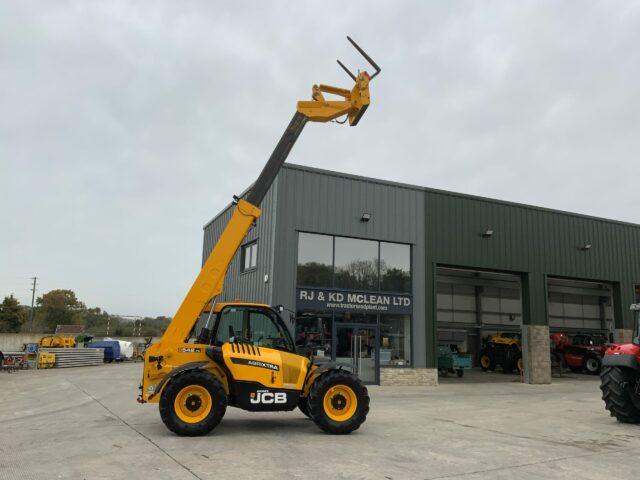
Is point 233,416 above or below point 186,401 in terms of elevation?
below

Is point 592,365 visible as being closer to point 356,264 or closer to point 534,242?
point 534,242

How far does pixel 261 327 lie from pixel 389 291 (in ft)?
33.7

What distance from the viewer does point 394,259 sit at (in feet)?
60.8

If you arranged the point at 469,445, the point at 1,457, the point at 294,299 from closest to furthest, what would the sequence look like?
the point at 1,457 → the point at 469,445 → the point at 294,299

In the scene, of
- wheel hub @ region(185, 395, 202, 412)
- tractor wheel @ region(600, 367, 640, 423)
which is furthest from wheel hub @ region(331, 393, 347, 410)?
tractor wheel @ region(600, 367, 640, 423)

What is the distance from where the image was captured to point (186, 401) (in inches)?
304

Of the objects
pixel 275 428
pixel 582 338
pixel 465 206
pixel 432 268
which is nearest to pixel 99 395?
pixel 275 428

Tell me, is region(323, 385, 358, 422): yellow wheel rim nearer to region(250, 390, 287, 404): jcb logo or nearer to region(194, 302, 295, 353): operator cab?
region(250, 390, 287, 404): jcb logo

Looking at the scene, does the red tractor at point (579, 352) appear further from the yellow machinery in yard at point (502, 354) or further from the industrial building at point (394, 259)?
the industrial building at point (394, 259)

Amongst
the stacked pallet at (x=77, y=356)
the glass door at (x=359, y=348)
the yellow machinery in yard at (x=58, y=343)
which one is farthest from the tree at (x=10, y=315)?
the glass door at (x=359, y=348)

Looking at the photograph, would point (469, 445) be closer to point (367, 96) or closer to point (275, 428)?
point (275, 428)

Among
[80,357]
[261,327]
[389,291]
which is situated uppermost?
[389,291]

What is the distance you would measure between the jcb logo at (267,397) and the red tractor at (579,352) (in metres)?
21.9

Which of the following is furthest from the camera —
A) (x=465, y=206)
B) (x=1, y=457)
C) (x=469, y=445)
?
(x=465, y=206)
